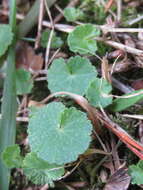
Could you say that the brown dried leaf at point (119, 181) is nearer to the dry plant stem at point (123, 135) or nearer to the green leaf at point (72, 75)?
the dry plant stem at point (123, 135)

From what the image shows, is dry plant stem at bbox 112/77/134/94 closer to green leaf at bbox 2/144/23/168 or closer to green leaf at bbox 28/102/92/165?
green leaf at bbox 28/102/92/165

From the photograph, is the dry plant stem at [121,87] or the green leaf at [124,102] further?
the dry plant stem at [121,87]

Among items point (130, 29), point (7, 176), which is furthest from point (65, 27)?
point (7, 176)

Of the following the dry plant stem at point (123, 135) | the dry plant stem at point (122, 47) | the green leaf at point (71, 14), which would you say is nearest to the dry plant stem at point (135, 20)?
the dry plant stem at point (122, 47)

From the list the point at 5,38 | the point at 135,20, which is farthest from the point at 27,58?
the point at 135,20

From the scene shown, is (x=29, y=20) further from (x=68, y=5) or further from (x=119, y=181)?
(x=119, y=181)

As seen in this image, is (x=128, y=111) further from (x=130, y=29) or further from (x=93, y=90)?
(x=130, y=29)

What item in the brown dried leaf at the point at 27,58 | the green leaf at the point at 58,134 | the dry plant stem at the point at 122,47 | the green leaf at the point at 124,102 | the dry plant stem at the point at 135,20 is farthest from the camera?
the brown dried leaf at the point at 27,58
